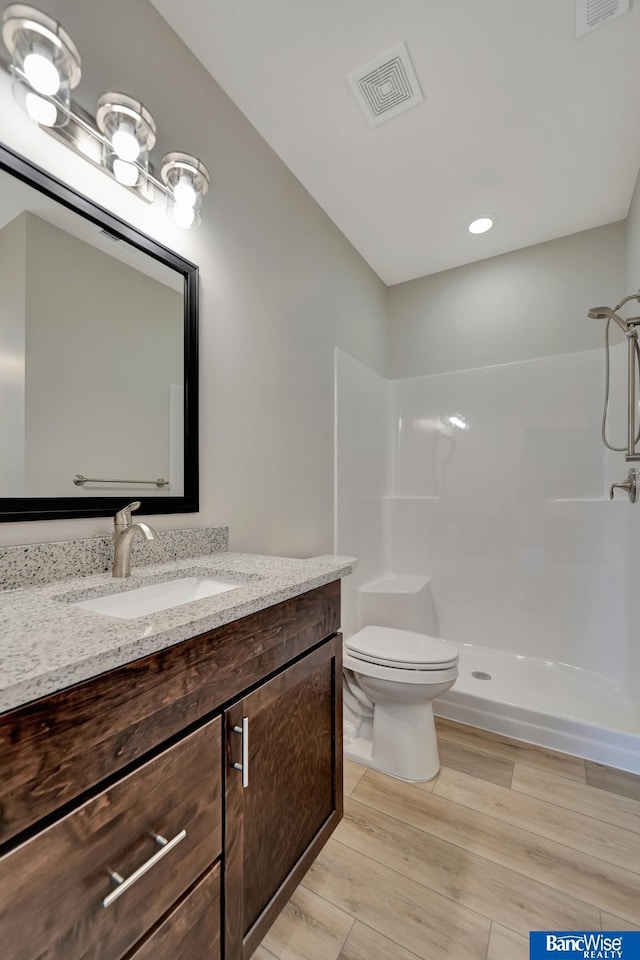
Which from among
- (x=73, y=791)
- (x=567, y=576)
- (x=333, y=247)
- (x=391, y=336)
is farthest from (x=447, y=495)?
(x=73, y=791)

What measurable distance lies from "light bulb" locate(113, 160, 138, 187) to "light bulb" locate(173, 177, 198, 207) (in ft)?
0.43

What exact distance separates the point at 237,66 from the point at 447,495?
2.25 metres

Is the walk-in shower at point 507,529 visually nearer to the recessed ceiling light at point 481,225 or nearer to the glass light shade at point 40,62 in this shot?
the recessed ceiling light at point 481,225

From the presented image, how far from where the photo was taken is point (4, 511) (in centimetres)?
89

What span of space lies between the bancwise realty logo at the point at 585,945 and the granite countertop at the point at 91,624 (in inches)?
39.8

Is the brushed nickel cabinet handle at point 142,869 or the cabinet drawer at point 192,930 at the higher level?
the brushed nickel cabinet handle at point 142,869

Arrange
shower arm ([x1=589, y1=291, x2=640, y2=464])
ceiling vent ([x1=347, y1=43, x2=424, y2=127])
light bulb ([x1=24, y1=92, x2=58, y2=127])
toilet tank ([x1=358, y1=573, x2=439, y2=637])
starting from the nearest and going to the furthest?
light bulb ([x1=24, y1=92, x2=58, y2=127]), ceiling vent ([x1=347, y1=43, x2=424, y2=127]), shower arm ([x1=589, y1=291, x2=640, y2=464]), toilet tank ([x1=358, y1=573, x2=439, y2=637])

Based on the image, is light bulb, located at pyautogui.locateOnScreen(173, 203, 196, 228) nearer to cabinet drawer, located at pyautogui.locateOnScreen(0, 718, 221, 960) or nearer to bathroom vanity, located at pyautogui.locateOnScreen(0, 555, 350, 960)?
bathroom vanity, located at pyautogui.locateOnScreen(0, 555, 350, 960)

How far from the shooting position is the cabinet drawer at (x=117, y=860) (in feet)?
1.59

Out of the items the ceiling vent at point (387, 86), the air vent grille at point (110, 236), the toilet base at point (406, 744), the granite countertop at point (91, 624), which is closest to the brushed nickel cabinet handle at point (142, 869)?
the granite countertop at point (91, 624)

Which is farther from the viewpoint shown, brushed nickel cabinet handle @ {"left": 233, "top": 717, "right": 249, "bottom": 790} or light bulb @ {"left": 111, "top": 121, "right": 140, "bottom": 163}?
light bulb @ {"left": 111, "top": 121, "right": 140, "bottom": 163}

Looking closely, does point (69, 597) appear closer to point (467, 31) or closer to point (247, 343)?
point (247, 343)

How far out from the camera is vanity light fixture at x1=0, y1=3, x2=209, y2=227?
0.89 m

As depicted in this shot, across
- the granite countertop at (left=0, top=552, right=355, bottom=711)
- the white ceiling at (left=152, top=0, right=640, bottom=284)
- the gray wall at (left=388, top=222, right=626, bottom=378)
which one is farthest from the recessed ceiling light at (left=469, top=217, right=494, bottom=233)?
the granite countertop at (left=0, top=552, right=355, bottom=711)
